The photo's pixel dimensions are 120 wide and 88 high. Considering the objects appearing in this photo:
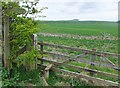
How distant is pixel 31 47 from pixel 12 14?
3.62ft

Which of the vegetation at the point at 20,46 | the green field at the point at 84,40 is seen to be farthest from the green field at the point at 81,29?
the vegetation at the point at 20,46

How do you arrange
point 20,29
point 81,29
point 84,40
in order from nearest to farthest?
point 20,29
point 84,40
point 81,29

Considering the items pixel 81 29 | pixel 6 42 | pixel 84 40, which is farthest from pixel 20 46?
pixel 81 29

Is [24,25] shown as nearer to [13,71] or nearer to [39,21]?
[39,21]

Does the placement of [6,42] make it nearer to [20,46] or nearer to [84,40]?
[20,46]

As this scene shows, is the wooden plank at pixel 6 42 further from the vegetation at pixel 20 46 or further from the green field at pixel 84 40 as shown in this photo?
the green field at pixel 84 40

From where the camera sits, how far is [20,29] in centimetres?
677

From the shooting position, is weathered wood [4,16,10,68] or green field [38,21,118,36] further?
green field [38,21,118,36]

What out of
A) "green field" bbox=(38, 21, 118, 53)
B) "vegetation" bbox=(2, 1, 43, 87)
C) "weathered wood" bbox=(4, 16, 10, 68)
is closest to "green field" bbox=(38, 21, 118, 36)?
"green field" bbox=(38, 21, 118, 53)

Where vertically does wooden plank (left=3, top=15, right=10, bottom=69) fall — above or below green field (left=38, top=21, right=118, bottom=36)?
above

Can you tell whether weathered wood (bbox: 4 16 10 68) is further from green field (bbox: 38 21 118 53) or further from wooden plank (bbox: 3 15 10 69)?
green field (bbox: 38 21 118 53)

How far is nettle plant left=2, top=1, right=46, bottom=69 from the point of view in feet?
22.2

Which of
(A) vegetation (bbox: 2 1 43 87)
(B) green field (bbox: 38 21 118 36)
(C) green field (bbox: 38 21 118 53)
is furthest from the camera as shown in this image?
(B) green field (bbox: 38 21 118 36)

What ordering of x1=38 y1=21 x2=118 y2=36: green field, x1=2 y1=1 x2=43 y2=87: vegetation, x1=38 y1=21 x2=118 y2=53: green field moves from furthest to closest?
1. x1=38 y1=21 x2=118 y2=36: green field
2. x1=38 y1=21 x2=118 y2=53: green field
3. x1=2 y1=1 x2=43 y2=87: vegetation
